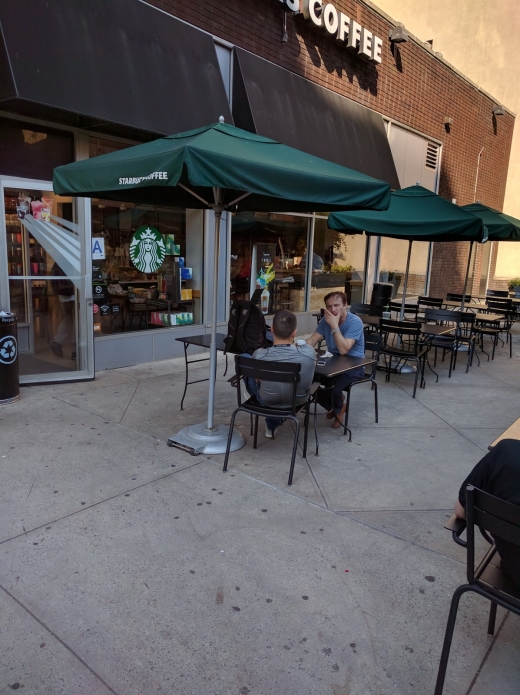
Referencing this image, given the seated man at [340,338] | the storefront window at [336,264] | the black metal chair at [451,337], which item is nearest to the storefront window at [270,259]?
the storefront window at [336,264]

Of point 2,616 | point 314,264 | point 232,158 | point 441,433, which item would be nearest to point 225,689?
point 2,616

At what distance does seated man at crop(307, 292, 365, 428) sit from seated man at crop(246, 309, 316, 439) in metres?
0.92

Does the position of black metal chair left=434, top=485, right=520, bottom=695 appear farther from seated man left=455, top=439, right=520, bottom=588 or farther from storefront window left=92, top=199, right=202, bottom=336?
storefront window left=92, top=199, right=202, bottom=336

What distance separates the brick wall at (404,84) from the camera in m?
8.24

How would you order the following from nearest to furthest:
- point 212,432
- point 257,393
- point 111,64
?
point 257,393 < point 212,432 < point 111,64

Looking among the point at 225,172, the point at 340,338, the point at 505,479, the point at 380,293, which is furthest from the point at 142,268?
the point at 380,293

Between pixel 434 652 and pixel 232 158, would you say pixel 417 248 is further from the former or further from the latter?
pixel 434 652

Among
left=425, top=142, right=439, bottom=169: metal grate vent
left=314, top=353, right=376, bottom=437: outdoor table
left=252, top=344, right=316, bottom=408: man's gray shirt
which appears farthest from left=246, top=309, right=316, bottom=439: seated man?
left=425, top=142, right=439, bottom=169: metal grate vent

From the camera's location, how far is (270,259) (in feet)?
33.5

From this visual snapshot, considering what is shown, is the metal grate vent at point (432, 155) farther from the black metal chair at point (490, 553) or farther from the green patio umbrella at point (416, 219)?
the black metal chair at point (490, 553)

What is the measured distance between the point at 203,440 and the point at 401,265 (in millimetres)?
11305

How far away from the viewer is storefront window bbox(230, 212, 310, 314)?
371 inches

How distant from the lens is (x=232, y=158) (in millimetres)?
3533

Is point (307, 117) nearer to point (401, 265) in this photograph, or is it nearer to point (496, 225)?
point (496, 225)
